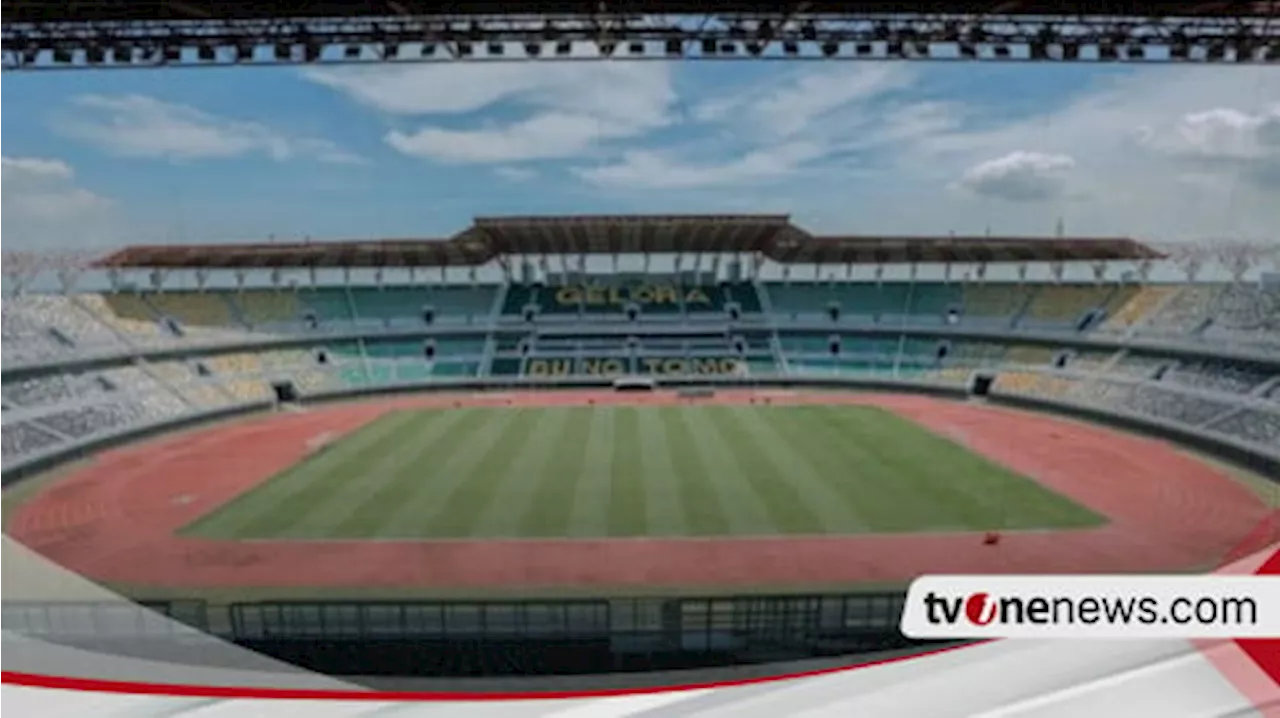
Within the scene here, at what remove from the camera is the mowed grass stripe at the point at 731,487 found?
1045 centimetres

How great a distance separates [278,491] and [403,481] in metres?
1.79

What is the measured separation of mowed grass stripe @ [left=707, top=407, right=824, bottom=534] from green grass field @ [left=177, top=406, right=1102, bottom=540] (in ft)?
0.12

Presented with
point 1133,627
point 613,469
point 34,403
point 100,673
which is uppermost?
point 1133,627

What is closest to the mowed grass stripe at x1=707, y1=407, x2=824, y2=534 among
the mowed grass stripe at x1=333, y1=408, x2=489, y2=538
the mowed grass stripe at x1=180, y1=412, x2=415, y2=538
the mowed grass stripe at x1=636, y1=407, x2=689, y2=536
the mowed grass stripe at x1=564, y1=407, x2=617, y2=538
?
the mowed grass stripe at x1=636, y1=407, x2=689, y2=536

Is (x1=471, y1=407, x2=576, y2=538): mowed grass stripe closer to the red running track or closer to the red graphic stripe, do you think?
the red running track

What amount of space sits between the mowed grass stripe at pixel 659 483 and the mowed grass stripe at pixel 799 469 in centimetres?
160

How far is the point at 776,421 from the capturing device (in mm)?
19062

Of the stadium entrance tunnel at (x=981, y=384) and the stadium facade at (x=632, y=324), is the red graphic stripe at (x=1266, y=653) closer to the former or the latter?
the stadium facade at (x=632, y=324)

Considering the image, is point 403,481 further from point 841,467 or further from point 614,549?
point 841,467

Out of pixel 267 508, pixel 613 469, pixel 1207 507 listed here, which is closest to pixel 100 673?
pixel 267 508

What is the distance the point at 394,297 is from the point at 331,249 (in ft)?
14.2

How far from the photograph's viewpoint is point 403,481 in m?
13.1

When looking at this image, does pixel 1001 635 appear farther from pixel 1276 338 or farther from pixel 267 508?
pixel 1276 338

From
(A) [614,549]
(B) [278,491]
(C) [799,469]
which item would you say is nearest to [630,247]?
(C) [799,469]
